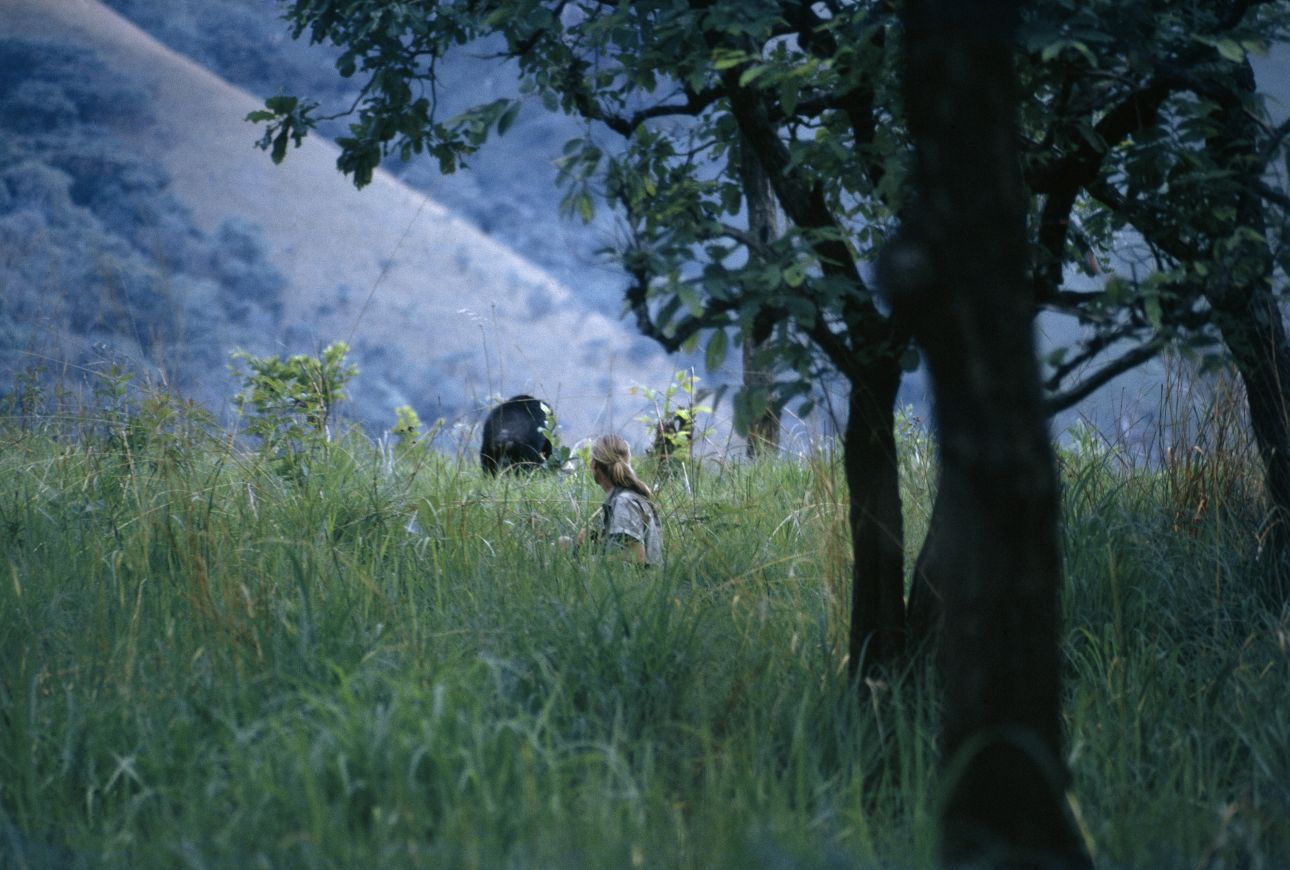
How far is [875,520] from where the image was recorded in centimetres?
288

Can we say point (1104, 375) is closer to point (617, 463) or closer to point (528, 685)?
→ point (528, 685)

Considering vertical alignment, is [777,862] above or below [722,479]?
below

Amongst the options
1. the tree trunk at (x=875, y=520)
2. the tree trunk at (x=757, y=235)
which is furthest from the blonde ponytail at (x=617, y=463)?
the tree trunk at (x=875, y=520)

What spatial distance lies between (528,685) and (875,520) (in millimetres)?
968

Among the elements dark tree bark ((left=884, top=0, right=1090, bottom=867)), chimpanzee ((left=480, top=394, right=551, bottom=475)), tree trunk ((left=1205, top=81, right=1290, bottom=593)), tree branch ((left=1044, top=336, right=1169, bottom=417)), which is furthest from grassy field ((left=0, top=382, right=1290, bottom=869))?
chimpanzee ((left=480, top=394, right=551, bottom=475))

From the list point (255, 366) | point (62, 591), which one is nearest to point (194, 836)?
point (62, 591)

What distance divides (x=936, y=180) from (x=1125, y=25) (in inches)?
46.2

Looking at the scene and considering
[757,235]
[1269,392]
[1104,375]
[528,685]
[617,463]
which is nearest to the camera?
[1104,375]

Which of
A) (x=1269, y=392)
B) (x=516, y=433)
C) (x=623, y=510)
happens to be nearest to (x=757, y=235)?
(x=623, y=510)

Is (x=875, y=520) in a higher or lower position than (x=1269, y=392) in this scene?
lower

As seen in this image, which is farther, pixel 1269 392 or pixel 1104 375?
pixel 1269 392

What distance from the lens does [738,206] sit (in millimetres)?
3379

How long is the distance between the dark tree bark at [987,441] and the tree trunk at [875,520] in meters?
0.95

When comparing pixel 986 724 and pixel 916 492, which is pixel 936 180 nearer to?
pixel 986 724
